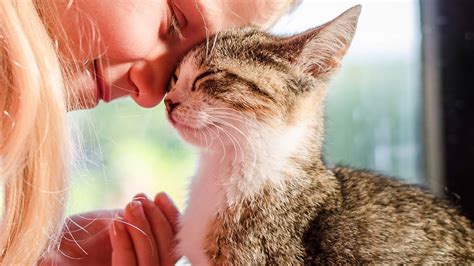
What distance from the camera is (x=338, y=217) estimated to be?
0.96 meters

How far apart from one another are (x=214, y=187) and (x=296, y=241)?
6.8 inches

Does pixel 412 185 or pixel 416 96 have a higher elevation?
pixel 416 96

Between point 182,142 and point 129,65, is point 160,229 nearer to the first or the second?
point 182,142

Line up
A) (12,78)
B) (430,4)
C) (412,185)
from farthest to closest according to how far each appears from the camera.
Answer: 1. (430,4)
2. (412,185)
3. (12,78)

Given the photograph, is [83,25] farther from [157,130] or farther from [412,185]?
[412,185]

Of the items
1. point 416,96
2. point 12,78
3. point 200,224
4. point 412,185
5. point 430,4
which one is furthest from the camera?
point 416,96

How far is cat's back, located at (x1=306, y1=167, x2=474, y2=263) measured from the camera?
92 cm

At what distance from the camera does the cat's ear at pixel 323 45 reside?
969 millimetres

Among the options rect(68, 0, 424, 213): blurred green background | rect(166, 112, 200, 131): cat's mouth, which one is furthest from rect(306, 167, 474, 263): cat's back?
rect(166, 112, 200, 131): cat's mouth

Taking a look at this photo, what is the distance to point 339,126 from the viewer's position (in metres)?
1.52

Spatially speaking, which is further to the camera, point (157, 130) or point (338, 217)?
point (157, 130)

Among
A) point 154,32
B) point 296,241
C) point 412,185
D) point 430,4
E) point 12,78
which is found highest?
point 430,4

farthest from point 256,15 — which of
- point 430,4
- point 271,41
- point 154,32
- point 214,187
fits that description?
point 430,4

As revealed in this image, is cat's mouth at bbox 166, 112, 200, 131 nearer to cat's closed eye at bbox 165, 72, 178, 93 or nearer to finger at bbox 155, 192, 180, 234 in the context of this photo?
cat's closed eye at bbox 165, 72, 178, 93
